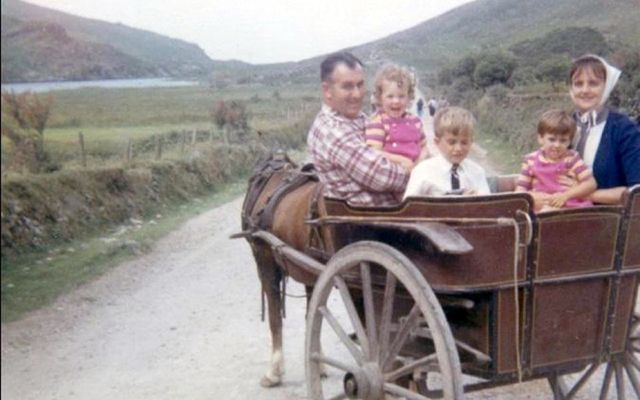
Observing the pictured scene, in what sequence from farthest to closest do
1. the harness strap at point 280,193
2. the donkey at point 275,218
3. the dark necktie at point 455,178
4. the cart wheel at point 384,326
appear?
the harness strap at point 280,193, the donkey at point 275,218, the dark necktie at point 455,178, the cart wheel at point 384,326

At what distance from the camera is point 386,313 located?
3338mm

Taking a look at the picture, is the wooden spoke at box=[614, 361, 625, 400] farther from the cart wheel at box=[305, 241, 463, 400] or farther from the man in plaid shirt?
the man in plaid shirt

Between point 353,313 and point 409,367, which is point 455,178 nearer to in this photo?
point 353,313

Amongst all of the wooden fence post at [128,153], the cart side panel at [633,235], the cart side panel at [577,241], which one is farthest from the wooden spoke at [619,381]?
the wooden fence post at [128,153]

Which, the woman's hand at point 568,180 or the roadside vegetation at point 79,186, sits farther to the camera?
the woman's hand at point 568,180

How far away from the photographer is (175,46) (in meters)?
3.16

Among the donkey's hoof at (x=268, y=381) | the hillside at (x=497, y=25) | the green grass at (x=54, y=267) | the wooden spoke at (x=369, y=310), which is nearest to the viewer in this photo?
the green grass at (x=54, y=267)

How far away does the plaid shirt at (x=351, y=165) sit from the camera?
385 centimetres

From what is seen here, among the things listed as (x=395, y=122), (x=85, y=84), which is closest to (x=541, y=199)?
(x=395, y=122)

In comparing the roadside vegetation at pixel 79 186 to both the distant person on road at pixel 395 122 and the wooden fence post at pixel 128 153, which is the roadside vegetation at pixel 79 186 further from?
the distant person on road at pixel 395 122

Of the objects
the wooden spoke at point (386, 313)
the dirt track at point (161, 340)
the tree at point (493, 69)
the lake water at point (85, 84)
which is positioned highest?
the tree at point (493, 69)

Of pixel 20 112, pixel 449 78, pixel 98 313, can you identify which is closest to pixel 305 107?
pixel 449 78

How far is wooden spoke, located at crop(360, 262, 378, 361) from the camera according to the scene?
339 cm

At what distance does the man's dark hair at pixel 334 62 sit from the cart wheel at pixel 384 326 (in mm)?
1137
